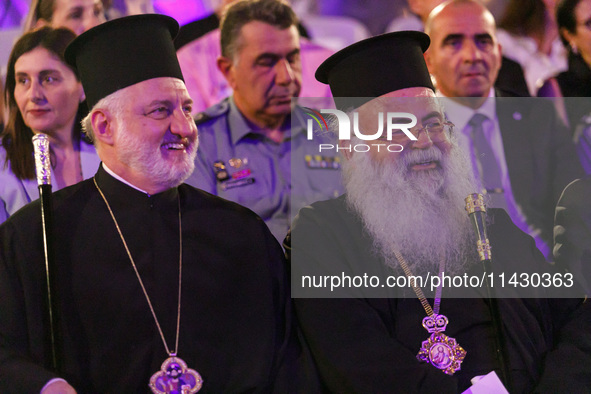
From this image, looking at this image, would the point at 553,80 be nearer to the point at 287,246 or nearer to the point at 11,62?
the point at 287,246

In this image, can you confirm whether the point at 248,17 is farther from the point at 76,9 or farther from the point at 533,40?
the point at 533,40

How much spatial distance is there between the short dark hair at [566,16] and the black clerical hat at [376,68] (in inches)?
62.4

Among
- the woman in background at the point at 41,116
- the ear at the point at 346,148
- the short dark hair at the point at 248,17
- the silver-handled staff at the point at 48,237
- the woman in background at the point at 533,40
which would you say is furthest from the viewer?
the woman in background at the point at 533,40

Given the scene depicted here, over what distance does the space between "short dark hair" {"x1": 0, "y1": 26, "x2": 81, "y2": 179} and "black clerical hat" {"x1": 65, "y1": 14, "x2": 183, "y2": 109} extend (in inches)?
25.9

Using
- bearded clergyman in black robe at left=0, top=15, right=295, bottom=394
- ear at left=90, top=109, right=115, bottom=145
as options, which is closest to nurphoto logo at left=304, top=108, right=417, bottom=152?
bearded clergyman in black robe at left=0, top=15, right=295, bottom=394

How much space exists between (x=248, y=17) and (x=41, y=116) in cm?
138

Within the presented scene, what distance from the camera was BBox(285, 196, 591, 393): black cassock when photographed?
2914 millimetres

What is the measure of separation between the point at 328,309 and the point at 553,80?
2.55 meters

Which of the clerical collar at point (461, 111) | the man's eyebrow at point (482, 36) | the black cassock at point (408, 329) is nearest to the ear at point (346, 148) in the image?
the black cassock at point (408, 329)

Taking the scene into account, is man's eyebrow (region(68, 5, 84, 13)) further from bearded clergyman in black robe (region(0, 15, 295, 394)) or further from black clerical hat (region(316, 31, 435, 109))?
black clerical hat (region(316, 31, 435, 109))

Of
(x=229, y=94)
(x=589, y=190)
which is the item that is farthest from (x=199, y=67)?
(x=589, y=190)

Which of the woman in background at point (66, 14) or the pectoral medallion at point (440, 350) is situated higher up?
the woman in background at point (66, 14)

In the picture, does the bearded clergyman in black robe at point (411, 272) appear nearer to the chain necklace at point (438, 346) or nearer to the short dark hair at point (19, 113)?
the chain necklace at point (438, 346)

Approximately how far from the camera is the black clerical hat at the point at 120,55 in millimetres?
3227
